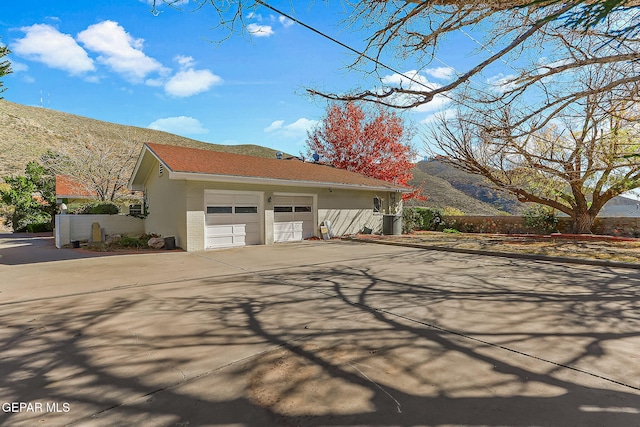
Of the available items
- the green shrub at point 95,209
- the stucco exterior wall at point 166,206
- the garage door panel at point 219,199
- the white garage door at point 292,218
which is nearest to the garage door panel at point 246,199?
the garage door panel at point 219,199

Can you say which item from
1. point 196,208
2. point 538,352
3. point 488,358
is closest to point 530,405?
point 488,358

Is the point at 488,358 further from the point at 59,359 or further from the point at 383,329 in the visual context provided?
the point at 59,359

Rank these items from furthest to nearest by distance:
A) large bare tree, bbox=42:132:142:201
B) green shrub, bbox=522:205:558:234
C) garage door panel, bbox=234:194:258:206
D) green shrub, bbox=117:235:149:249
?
large bare tree, bbox=42:132:142:201
green shrub, bbox=522:205:558:234
garage door panel, bbox=234:194:258:206
green shrub, bbox=117:235:149:249

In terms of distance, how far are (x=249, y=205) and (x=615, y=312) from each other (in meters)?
10.9

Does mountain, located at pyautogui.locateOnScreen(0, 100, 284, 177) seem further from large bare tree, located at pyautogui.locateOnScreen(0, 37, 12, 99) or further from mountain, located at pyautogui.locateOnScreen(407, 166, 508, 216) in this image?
mountain, located at pyautogui.locateOnScreen(407, 166, 508, 216)

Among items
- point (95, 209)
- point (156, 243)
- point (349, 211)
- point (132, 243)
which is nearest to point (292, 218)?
point (349, 211)

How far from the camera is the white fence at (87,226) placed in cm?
1271

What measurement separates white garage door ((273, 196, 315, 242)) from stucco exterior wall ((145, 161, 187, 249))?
3.72 m

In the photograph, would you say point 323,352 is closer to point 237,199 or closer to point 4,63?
point 237,199

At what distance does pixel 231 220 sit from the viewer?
39.0ft

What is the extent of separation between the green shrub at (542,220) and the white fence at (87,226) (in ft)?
66.3

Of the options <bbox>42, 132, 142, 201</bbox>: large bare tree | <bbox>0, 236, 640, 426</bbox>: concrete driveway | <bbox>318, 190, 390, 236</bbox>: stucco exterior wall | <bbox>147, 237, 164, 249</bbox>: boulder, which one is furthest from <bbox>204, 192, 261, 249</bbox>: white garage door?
<bbox>42, 132, 142, 201</bbox>: large bare tree

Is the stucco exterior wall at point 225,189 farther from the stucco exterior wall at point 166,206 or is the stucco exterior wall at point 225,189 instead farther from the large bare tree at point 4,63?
the large bare tree at point 4,63

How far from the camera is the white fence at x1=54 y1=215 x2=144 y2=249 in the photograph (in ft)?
41.7
